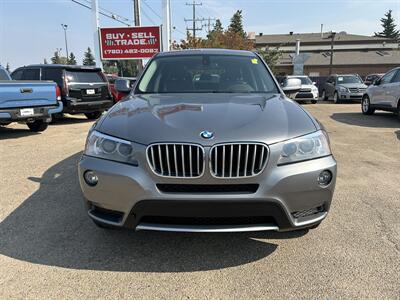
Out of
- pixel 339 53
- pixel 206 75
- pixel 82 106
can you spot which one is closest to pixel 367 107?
pixel 82 106

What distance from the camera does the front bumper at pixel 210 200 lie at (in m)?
2.50

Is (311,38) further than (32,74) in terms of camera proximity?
Yes

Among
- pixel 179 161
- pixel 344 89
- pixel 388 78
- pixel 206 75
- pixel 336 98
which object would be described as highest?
pixel 206 75

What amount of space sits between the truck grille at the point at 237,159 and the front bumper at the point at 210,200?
0.15 ft

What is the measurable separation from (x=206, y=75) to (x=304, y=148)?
182cm

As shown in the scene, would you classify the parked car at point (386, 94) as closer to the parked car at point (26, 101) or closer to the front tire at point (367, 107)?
the front tire at point (367, 107)

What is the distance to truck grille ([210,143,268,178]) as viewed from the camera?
2.54 meters

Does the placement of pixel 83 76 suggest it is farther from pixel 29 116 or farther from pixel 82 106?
pixel 29 116

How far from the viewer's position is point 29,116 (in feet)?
27.3

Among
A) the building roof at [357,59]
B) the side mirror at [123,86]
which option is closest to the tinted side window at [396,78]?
the side mirror at [123,86]

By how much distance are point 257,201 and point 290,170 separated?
0.33 metres

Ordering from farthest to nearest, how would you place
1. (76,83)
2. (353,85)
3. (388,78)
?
(353,85), (388,78), (76,83)

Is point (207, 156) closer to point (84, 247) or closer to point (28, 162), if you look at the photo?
point (84, 247)

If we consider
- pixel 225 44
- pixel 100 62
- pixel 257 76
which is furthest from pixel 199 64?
pixel 225 44
